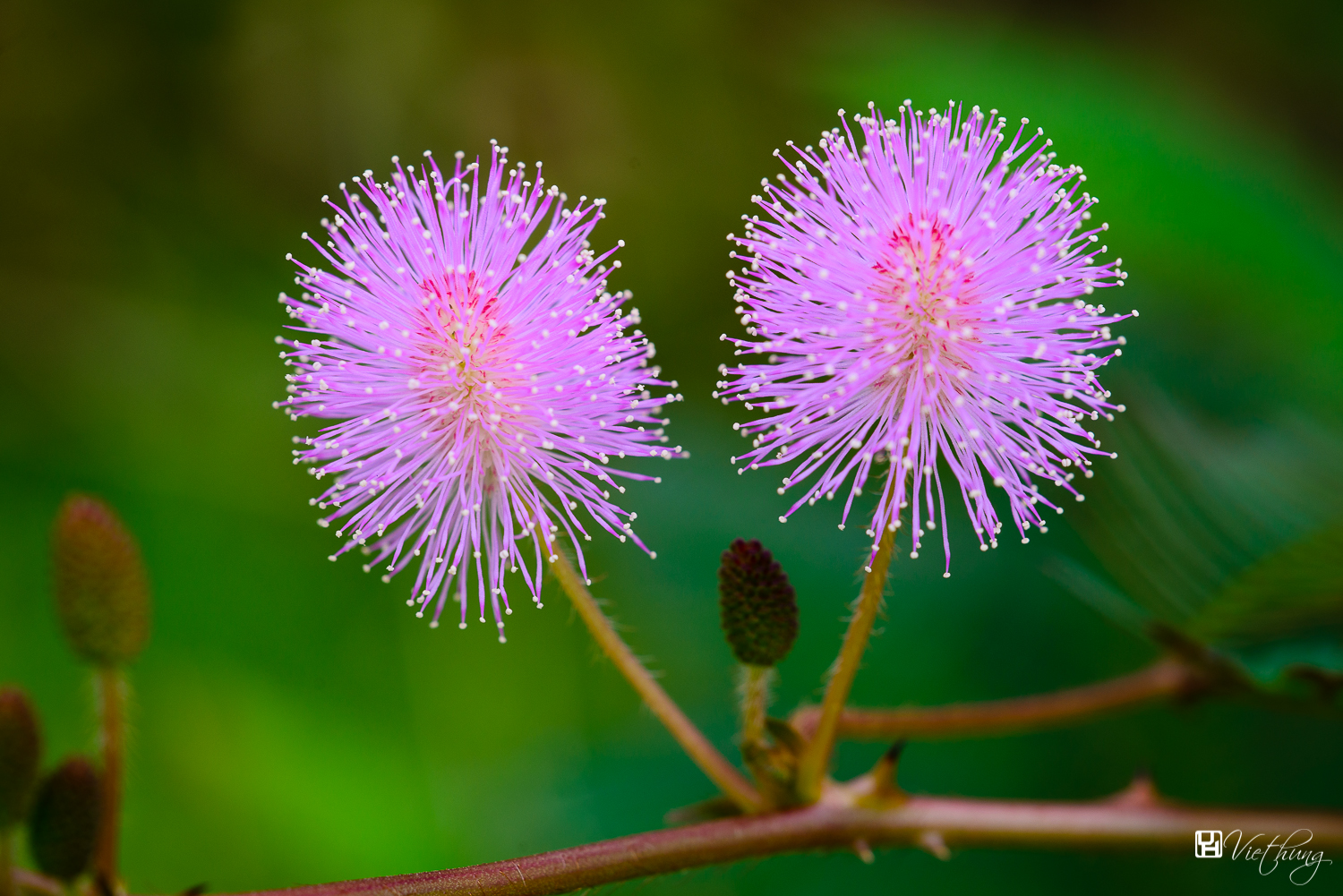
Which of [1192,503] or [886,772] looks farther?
[1192,503]

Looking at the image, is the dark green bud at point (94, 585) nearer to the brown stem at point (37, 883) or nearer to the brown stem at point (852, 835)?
the brown stem at point (37, 883)

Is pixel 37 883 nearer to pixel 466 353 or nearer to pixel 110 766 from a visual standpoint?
pixel 110 766

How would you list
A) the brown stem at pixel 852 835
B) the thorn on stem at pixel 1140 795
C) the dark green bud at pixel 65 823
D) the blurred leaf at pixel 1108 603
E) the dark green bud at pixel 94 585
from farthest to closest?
the blurred leaf at pixel 1108 603, the thorn on stem at pixel 1140 795, the dark green bud at pixel 94 585, the dark green bud at pixel 65 823, the brown stem at pixel 852 835

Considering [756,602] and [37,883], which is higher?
[756,602]

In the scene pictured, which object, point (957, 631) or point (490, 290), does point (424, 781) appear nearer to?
point (957, 631)

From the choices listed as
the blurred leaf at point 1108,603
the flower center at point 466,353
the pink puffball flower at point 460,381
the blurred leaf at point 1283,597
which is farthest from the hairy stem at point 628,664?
the blurred leaf at point 1283,597

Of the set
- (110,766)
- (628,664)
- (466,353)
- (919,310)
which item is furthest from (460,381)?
(110,766)


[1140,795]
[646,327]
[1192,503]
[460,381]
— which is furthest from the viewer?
[646,327]
